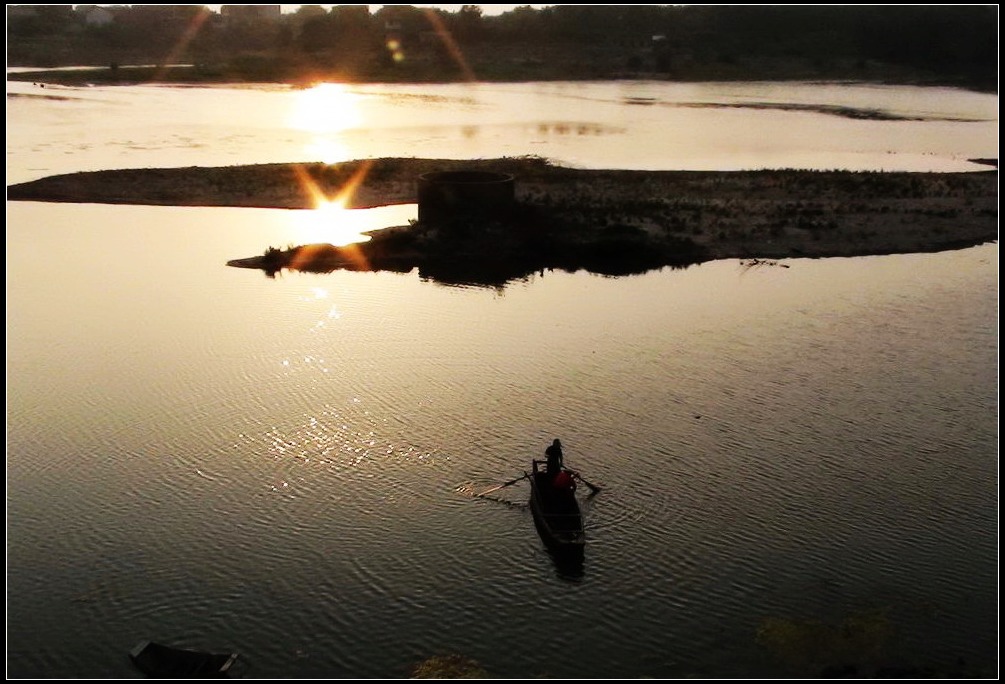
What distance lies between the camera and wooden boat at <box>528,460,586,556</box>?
1970cm

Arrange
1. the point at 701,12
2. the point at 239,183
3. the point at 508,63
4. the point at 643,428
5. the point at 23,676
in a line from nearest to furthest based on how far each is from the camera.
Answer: the point at 23,676, the point at 643,428, the point at 239,183, the point at 508,63, the point at 701,12

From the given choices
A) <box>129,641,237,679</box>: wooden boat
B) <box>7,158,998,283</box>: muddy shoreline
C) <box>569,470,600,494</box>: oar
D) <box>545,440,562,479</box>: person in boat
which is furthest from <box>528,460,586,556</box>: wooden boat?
<box>7,158,998,283</box>: muddy shoreline

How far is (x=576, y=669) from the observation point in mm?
16672

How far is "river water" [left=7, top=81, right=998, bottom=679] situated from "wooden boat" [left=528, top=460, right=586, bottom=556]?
1.27ft

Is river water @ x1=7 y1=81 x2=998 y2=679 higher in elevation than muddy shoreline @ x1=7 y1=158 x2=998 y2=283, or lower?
lower

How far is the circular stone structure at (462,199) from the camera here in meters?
46.8

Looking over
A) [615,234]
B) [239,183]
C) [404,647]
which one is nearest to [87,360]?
[404,647]

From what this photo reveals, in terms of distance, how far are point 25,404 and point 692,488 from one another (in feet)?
59.9

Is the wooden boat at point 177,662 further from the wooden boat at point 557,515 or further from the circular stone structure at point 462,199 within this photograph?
the circular stone structure at point 462,199

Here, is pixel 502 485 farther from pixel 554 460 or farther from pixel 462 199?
pixel 462 199

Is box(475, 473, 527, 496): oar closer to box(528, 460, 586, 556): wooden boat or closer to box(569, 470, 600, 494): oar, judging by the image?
box(528, 460, 586, 556): wooden boat

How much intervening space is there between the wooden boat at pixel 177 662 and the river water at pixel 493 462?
39cm

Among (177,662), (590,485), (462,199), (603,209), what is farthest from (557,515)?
(603,209)

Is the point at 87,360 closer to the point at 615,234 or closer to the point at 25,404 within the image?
the point at 25,404
